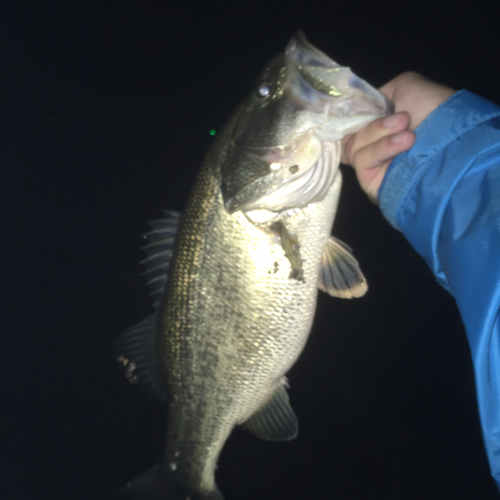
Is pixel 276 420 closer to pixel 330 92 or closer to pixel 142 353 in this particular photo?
pixel 142 353

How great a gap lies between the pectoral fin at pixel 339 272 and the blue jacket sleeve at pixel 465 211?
167mm

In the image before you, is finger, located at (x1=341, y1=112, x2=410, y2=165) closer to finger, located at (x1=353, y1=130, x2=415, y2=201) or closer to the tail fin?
finger, located at (x1=353, y1=130, x2=415, y2=201)

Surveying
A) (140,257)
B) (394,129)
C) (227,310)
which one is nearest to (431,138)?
(394,129)

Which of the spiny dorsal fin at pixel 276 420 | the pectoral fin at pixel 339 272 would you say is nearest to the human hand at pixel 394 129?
the pectoral fin at pixel 339 272

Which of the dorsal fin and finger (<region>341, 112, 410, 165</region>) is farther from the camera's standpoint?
the dorsal fin

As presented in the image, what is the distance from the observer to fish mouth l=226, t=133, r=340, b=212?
0.74 meters

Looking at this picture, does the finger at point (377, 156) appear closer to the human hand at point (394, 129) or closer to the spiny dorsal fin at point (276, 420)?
the human hand at point (394, 129)

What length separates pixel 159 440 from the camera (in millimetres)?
2094

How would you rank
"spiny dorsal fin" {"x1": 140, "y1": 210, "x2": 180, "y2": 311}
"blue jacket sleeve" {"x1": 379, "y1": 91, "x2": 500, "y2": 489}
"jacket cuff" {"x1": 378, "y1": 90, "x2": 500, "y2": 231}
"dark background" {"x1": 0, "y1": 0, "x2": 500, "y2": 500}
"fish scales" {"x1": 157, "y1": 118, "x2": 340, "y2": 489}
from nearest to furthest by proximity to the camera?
"blue jacket sleeve" {"x1": 379, "y1": 91, "x2": 500, "y2": 489} → "jacket cuff" {"x1": 378, "y1": 90, "x2": 500, "y2": 231} → "fish scales" {"x1": 157, "y1": 118, "x2": 340, "y2": 489} → "spiny dorsal fin" {"x1": 140, "y1": 210, "x2": 180, "y2": 311} → "dark background" {"x1": 0, "y1": 0, "x2": 500, "y2": 500}

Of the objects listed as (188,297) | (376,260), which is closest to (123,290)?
(188,297)

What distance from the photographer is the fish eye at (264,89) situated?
770mm

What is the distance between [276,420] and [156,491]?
477 mm

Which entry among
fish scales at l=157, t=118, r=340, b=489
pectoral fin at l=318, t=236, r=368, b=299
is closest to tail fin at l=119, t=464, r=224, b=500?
fish scales at l=157, t=118, r=340, b=489

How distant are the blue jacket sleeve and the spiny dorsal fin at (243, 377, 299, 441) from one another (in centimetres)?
57
